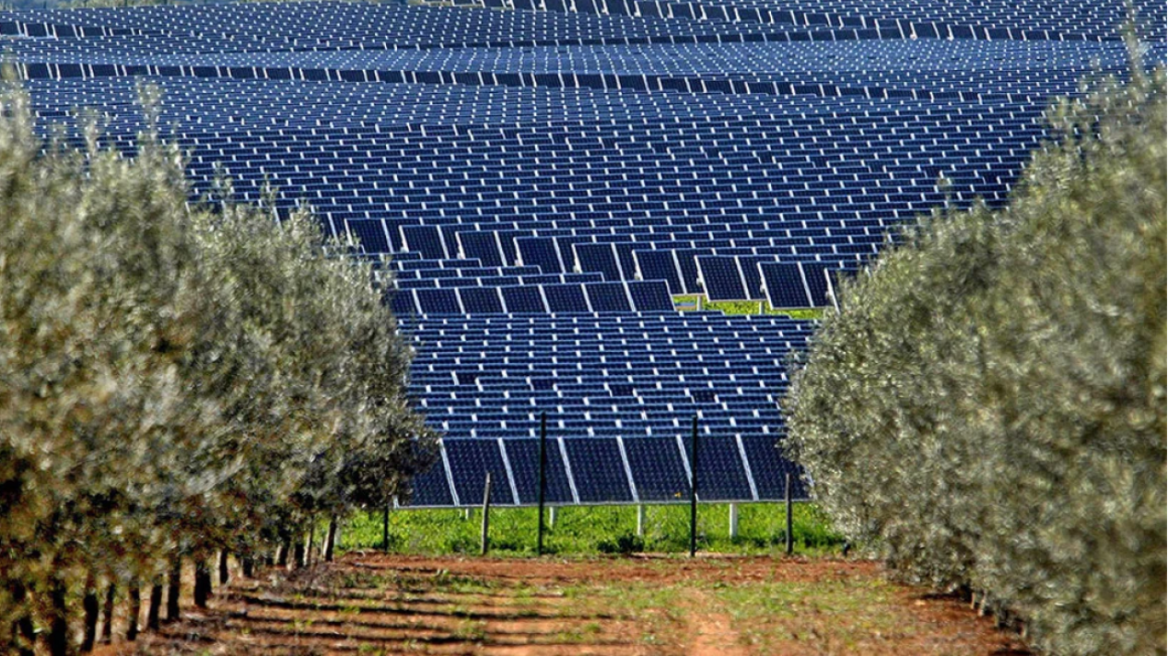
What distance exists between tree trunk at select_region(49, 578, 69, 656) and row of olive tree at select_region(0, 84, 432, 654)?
0.05 ft

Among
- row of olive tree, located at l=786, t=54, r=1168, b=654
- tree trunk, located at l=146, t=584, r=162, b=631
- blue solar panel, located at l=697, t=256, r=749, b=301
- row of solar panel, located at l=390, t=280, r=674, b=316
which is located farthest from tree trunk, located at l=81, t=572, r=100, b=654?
blue solar panel, located at l=697, t=256, r=749, b=301

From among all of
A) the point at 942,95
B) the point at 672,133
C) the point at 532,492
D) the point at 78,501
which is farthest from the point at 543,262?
the point at 78,501

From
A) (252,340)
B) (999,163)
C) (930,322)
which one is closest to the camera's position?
(252,340)

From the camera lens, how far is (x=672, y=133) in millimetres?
43219

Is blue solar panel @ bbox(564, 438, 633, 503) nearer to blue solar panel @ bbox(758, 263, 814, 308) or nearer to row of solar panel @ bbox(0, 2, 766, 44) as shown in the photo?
blue solar panel @ bbox(758, 263, 814, 308)

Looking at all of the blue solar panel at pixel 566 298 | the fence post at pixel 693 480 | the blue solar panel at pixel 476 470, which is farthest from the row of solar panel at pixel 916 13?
the blue solar panel at pixel 476 470

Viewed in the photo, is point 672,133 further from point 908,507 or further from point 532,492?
point 908,507

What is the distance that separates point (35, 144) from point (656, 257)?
24366 millimetres

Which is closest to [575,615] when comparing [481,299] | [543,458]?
[543,458]

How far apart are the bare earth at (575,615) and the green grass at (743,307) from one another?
1275 cm

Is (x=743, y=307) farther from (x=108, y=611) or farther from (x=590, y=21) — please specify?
(x=590, y=21)

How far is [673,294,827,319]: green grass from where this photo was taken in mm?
33500

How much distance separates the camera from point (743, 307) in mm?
37281

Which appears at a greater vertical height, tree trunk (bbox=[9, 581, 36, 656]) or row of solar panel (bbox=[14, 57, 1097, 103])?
row of solar panel (bbox=[14, 57, 1097, 103])
